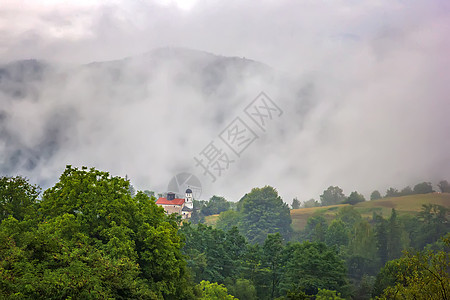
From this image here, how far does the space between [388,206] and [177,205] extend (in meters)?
68.6

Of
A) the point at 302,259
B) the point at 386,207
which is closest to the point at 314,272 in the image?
the point at 302,259

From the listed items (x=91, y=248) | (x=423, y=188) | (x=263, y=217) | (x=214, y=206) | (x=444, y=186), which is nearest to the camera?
(x=91, y=248)

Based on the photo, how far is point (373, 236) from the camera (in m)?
84.4

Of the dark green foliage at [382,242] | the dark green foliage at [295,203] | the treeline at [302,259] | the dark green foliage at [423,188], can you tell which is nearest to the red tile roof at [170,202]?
the dark green foliage at [295,203]

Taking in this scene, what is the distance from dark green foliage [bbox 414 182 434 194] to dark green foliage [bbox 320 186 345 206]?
38294 mm

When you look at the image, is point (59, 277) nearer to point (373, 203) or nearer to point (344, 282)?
point (344, 282)

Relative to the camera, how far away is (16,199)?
32312mm

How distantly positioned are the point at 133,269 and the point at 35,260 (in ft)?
18.9

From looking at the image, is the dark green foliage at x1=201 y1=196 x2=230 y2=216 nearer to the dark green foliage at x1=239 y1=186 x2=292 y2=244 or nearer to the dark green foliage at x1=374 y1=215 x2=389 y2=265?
the dark green foliage at x1=239 y1=186 x2=292 y2=244

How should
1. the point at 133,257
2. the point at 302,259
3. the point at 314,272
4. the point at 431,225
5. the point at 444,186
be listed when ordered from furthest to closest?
the point at 444,186, the point at 431,225, the point at 302,259, the point at 314,272, the point at 133,257

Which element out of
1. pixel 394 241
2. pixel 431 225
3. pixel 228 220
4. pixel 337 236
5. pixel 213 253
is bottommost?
pixel 394 241

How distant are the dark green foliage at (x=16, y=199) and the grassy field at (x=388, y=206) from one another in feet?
300

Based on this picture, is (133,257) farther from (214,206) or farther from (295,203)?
→ (295,203)

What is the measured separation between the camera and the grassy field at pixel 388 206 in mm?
99375
